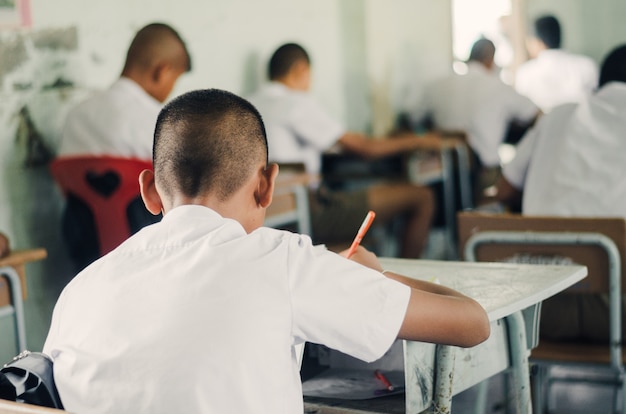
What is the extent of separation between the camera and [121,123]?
122 inches

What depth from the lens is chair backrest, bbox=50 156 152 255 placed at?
305 centimetres

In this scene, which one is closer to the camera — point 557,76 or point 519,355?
point 519,355

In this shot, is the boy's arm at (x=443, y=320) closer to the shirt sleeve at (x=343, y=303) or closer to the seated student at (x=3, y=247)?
the shirt sleeve at (x=343, y=303)

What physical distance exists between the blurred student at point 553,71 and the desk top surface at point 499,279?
5423 mm

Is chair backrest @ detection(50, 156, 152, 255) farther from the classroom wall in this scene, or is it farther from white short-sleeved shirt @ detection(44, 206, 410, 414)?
white short-sleeved shirt @ detection(44, 206, 410, 414)

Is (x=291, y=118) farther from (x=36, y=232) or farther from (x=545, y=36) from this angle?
(x=545, y=36)

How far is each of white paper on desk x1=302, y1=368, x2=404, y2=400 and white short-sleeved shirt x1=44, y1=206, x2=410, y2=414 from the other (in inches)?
18.3

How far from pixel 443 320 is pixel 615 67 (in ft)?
6.05

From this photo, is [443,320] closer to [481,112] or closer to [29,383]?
[29,383]

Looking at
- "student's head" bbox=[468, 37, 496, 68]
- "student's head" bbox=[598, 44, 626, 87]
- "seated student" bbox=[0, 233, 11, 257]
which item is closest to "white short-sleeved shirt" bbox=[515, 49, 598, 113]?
"student's head" bbox=[468, 37, 496, 68]

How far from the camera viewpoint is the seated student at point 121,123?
122 inches

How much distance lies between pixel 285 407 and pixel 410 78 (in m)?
5.14

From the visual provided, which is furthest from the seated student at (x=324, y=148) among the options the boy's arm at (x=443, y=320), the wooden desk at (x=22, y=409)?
the wooden desk at (x=22, y=409)

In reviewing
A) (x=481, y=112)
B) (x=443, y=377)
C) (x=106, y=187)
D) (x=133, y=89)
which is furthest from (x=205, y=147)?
(x=481, y=112)
